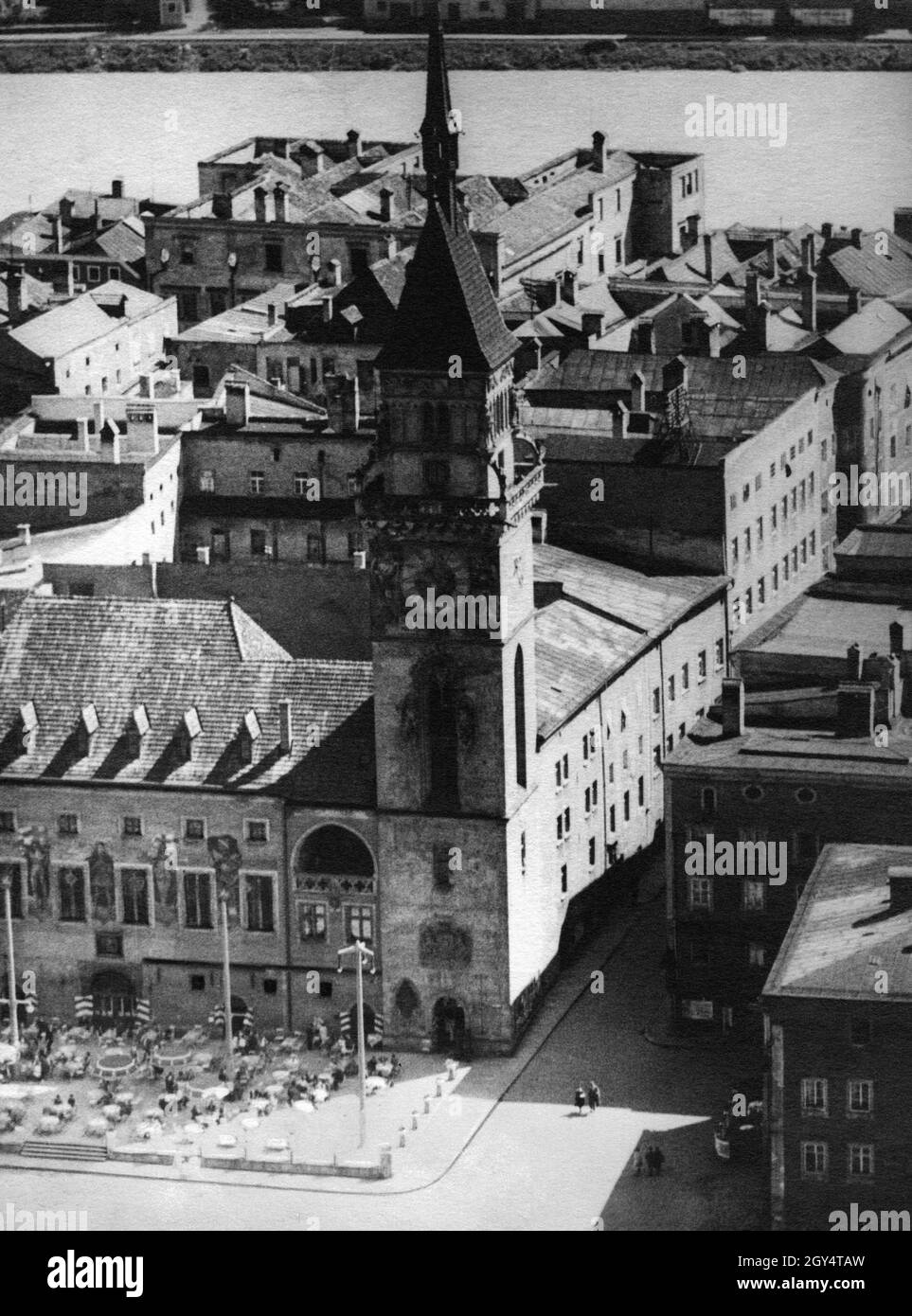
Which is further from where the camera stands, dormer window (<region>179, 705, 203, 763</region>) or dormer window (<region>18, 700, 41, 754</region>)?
dormer window (<region>18, 700, 41, 754</region>)

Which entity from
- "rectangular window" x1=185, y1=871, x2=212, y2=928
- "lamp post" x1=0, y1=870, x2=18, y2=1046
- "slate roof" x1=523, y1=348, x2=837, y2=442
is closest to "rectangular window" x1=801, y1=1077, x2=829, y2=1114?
"rectangular window" x1=185, y1=871, x2=212, y2=928

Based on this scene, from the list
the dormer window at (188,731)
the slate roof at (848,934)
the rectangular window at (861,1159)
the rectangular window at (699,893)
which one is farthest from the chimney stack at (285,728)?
the rectangular window at (861,1159)

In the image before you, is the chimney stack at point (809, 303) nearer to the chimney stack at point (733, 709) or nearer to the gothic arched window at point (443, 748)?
the chimney stack at point (733, 709)

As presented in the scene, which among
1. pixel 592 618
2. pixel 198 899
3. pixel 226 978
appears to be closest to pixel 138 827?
pixel 198 899

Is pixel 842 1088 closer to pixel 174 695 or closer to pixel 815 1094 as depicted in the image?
pixel 815 1094

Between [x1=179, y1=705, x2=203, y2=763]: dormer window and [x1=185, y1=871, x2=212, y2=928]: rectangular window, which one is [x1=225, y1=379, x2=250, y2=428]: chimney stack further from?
[x1=185, y1=871, x2=212, y2=928]: rectangular window
